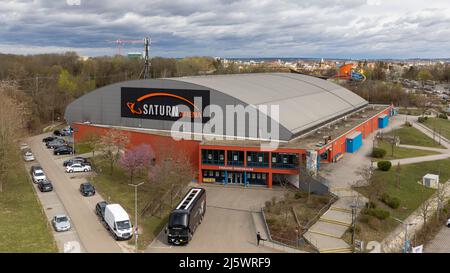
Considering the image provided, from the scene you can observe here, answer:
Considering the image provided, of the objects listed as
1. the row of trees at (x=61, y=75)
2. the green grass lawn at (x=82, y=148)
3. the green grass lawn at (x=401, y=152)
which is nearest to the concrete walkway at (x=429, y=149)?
the green grass lawn at (x=401, y=152)

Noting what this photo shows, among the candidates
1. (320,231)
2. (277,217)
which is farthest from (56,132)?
(320,231)

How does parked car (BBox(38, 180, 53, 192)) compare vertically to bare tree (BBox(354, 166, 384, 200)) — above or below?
below

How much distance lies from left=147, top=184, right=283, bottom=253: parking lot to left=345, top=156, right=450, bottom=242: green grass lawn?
252 inches

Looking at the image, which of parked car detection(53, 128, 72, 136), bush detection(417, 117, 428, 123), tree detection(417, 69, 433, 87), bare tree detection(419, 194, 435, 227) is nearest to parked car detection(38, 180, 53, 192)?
parked car detection(53, 128, 72, 136)

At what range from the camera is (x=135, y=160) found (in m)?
37.5

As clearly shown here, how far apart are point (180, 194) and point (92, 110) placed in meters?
22.2

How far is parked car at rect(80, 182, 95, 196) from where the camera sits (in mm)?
34125

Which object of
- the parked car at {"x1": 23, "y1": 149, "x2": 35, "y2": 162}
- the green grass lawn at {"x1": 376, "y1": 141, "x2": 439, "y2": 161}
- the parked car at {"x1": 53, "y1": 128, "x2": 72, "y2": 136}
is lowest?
the parked car at {"x1": 23, "y1": 149, "x2": 35, "y2": 162}


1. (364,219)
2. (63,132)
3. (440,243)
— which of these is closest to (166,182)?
(364,219)

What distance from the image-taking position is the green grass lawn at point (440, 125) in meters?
61.9

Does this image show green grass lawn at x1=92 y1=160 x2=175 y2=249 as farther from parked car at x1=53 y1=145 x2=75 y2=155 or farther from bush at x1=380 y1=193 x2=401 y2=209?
bush at x1=380 y1=193 x2=401 y2=209

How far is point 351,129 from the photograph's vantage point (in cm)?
4919

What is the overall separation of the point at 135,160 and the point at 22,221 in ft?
36.9

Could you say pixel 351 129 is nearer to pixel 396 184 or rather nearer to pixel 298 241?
pixel 396 184
